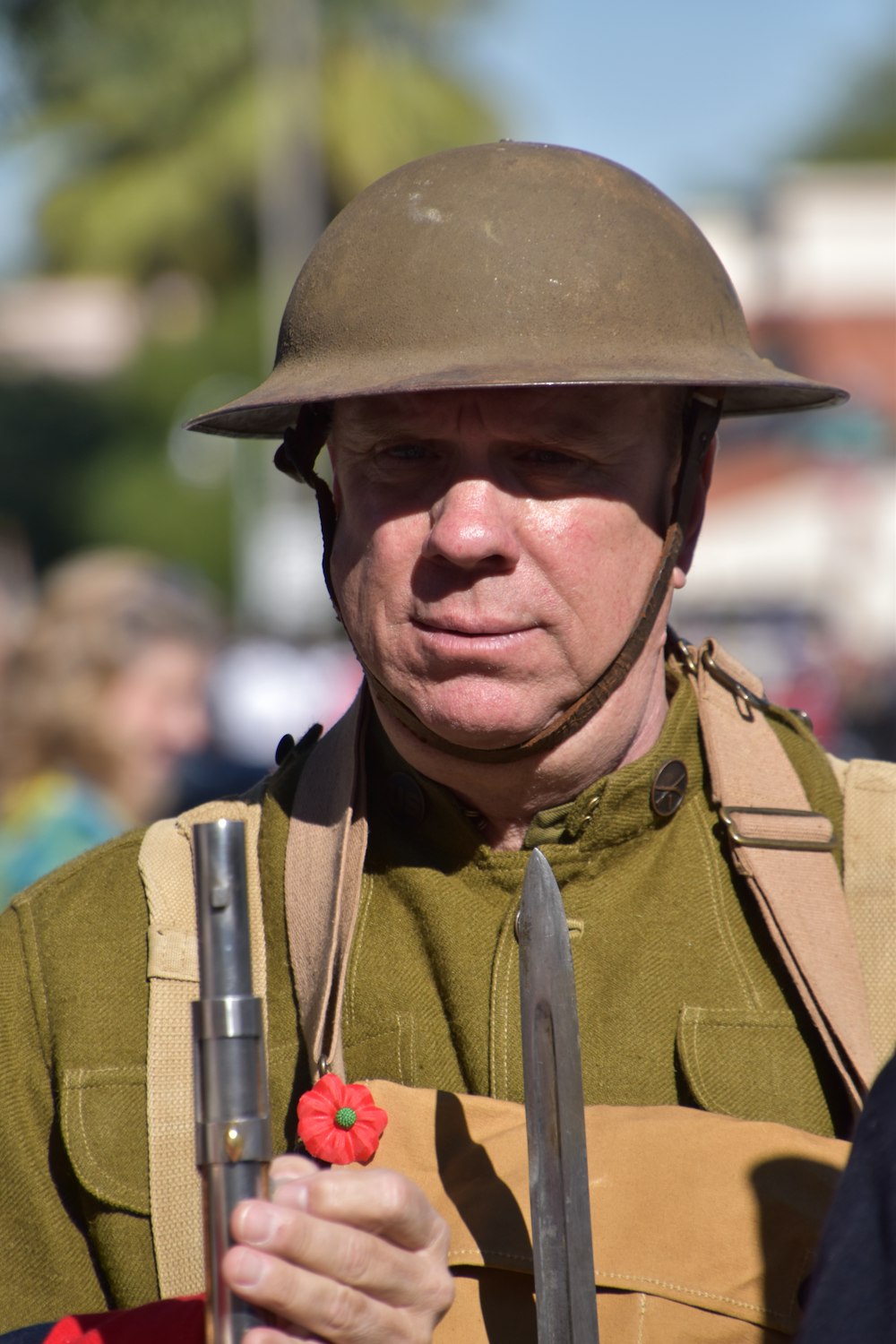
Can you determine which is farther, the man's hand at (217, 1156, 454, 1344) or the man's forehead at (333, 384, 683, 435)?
the man's forehead at (333, 384, 683, 435)

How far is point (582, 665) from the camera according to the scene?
2660 millimetres

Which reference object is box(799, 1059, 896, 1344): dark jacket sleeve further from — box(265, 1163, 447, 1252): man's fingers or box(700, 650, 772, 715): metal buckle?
box(700, 650, 772, 715): metal buckle

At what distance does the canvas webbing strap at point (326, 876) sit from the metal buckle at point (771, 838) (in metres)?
0.57

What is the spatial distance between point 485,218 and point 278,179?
3748 centimetres

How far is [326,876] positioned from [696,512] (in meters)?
0.88

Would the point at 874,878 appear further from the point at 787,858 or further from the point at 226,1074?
the point at 226,1074

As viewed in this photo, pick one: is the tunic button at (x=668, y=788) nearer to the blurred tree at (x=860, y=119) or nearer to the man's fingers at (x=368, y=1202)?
the man's fingers at (x=368, y=1202)

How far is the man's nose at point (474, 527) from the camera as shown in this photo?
2.54 m

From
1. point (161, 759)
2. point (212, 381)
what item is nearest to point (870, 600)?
point (212, 381)

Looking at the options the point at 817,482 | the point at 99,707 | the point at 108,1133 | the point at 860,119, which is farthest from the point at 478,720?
the point at 860,119

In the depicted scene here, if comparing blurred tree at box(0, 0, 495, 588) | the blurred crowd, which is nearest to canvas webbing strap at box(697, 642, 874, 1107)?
the blurred crowd

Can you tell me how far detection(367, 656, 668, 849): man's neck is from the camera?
2.68 meters

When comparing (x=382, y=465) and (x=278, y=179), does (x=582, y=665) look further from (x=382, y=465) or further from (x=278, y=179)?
(x=278, y=179)

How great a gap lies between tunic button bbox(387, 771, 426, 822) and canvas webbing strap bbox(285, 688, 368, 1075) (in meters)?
0.06
